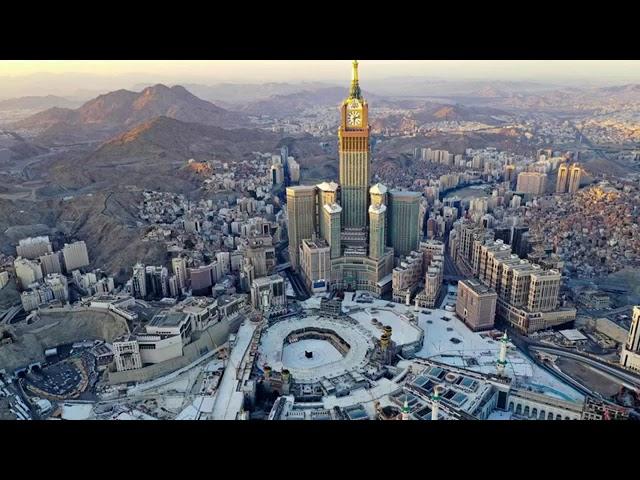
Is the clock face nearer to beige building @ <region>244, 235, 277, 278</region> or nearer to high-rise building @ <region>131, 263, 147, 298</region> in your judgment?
beige building @ <region>244, 235, 277, 278</region>

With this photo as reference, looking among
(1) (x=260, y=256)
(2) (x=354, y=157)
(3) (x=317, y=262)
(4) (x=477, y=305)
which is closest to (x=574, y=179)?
(2) (x=354, y=157)

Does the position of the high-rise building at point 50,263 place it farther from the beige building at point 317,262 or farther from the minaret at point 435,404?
the minaret at point 435,404

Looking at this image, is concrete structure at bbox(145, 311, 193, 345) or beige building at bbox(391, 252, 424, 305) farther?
beige building at bbox(391, 252, 424, 305)

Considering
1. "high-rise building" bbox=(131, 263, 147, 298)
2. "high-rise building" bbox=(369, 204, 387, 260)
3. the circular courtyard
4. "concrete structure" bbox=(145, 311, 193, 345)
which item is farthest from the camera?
"high-rise building" bbox=(131, 263, 147, 298)

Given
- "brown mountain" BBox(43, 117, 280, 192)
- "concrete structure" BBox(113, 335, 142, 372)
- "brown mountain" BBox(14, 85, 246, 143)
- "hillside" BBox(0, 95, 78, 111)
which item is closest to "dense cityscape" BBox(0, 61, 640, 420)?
"concrete structure" BBox(113, 335, 142, 372)

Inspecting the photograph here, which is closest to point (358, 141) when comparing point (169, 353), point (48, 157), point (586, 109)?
point (169, 353)
